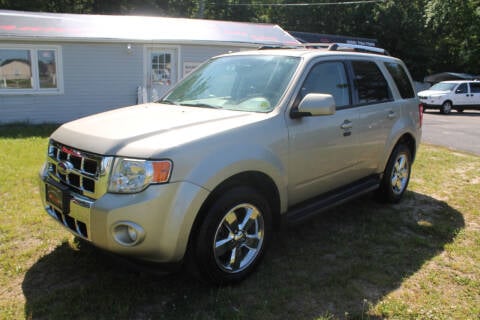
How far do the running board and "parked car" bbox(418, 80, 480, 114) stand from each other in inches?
770

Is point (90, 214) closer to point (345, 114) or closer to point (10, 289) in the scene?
point (10, 289)

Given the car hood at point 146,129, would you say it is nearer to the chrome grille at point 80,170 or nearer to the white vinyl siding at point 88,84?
the chrome grille at point 80,170

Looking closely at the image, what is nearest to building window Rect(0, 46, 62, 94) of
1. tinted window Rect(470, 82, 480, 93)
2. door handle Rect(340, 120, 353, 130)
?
door handle Rect(340, 120, 353, 130)

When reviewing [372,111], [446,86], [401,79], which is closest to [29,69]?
[401,79]

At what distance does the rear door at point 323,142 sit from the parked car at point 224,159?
0.5 inches

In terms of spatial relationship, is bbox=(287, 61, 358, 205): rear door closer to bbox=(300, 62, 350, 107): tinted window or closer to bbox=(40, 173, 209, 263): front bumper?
bbox=(300, 62, 350, 107): tinted window

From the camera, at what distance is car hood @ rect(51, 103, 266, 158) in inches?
115

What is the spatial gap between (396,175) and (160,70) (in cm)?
1064

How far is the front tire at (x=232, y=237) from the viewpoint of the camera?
3.09 metres

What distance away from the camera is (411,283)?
11.9ft

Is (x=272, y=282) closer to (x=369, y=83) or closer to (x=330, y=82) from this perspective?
(x=330, y=82)

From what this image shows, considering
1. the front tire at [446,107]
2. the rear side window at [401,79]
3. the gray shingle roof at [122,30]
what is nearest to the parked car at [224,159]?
the rear side window at [401,79]

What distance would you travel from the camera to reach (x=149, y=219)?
2791 millimetres

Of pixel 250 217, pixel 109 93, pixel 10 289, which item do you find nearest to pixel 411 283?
pixel 250 217
